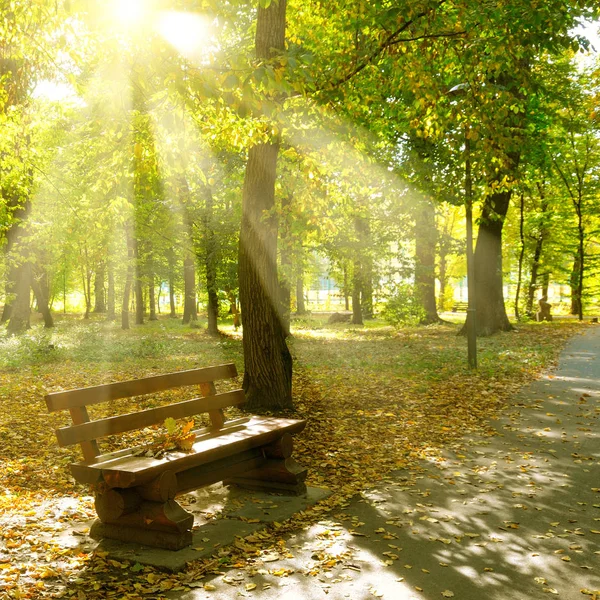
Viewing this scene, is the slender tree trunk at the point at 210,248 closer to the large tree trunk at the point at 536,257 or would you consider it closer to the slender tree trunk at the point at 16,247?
the slender tree trunk at the point at 16,247

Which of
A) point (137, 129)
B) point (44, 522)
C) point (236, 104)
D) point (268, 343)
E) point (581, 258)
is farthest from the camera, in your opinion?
point (581, 258)

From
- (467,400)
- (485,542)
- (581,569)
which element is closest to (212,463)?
(485,542)

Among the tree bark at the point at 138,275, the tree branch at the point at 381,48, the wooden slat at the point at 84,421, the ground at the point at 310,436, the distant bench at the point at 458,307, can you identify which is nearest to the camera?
the ground at the point at 310,436

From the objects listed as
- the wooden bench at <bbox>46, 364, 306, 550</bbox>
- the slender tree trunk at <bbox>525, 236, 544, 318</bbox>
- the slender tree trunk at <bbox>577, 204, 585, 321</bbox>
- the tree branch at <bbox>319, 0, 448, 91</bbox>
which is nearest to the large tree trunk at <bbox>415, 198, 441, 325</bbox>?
the slender tree trunk at <bbox>525, 236, 544, 318</bbox>

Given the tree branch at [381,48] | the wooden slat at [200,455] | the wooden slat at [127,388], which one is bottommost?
the wooden slat at [200,455]

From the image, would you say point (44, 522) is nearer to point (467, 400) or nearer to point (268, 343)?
point (268, 343)

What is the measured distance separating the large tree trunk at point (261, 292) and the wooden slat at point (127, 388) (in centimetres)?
263

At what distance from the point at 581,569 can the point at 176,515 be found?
2.86 metres

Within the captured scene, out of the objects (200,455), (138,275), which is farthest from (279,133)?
(138,275)

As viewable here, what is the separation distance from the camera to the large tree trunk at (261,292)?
30.3 ft

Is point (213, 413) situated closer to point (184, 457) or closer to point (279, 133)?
point (184, 457)

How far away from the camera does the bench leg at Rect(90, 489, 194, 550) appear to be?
4.92m

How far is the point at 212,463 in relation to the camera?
18.7 ft

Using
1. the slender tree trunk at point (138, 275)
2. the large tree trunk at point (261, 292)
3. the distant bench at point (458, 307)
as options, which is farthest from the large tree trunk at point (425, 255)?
the distant bench at point (458, 307)
